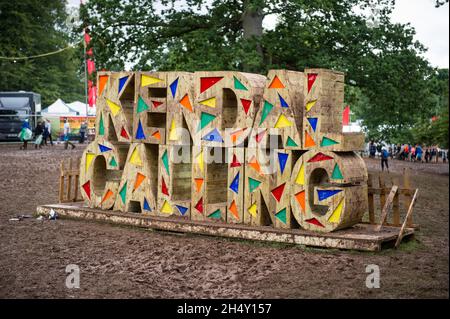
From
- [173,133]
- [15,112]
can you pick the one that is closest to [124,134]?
[173,133]

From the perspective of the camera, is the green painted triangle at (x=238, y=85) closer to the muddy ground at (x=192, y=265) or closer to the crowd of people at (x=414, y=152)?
the muddy ground at (x=192, y=265)

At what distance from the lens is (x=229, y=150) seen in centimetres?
1148

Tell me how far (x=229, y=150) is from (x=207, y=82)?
128cm

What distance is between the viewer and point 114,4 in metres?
22.3

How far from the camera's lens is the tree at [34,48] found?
47.7m

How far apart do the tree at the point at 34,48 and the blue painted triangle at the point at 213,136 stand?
112 ft

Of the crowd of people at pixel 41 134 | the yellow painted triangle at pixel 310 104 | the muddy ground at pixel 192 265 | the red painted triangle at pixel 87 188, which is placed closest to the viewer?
the muddy ground at pixel 192 265

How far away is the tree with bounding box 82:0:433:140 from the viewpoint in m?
21.2

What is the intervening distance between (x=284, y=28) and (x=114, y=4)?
568 cm

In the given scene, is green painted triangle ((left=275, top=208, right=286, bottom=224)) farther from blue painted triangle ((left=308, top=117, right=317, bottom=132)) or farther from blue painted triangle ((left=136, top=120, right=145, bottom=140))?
blue painted triangle ((left=136, top=120, right=145, bottom=140))

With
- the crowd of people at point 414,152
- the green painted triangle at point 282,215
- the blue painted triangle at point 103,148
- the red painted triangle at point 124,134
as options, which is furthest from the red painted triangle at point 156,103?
the crowd of people at point 414,152
